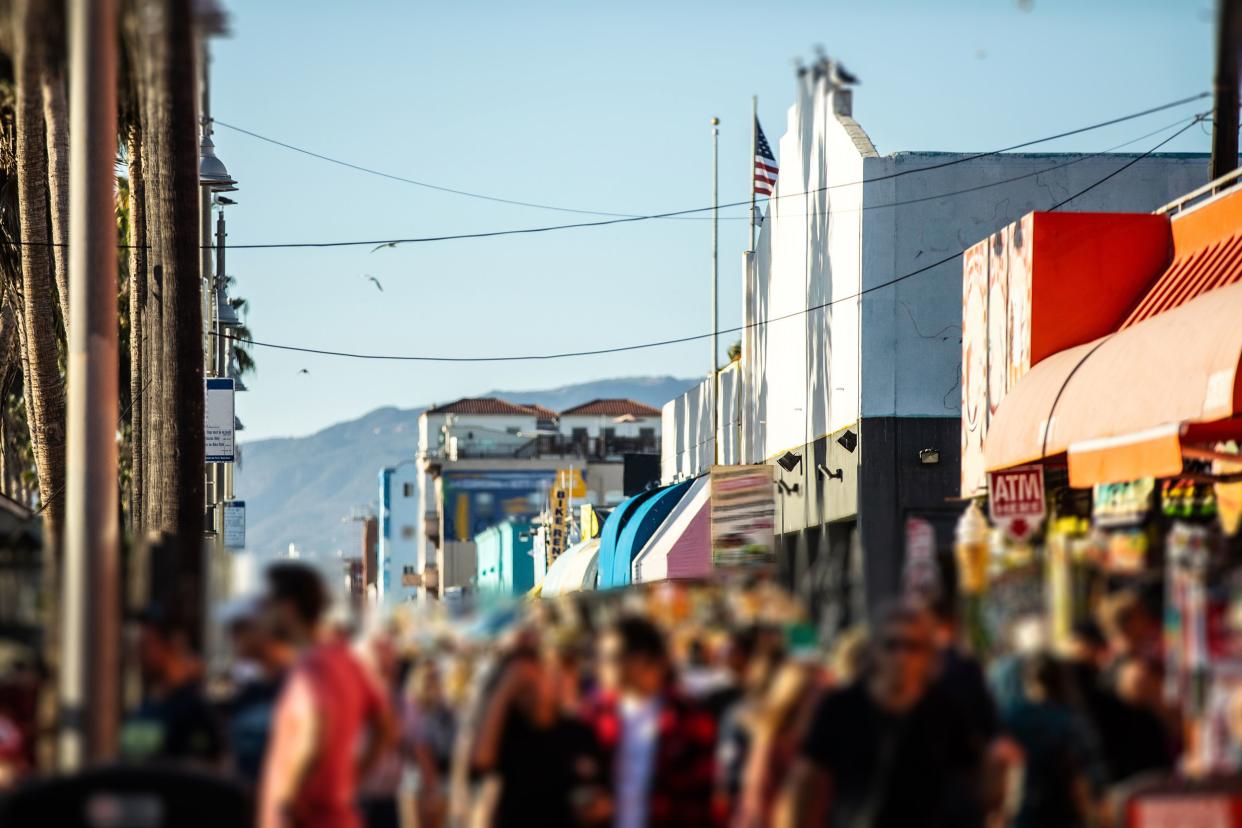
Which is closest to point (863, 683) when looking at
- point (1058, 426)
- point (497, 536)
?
point (1058, 426)

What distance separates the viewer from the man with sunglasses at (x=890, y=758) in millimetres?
7273

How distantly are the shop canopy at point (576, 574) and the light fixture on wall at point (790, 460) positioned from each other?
245 inches

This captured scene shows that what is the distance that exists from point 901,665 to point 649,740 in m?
1.00

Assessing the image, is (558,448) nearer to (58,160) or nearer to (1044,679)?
(58,160)

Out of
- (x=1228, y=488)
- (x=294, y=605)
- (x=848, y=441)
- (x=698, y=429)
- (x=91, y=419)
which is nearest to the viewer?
(x=294, y=605)

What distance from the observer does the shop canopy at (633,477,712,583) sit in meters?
32.2

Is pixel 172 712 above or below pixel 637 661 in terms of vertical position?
below

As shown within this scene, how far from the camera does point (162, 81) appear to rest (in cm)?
1645

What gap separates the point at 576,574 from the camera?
44062mm

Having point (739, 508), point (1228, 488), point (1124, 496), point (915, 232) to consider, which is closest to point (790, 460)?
point (915, 232)

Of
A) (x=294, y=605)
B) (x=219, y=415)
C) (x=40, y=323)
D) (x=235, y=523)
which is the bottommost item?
(x=235, y=523)

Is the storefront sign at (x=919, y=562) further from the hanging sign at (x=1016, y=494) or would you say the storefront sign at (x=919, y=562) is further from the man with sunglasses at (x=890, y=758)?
the hanging sign at (x=1016, y=494)

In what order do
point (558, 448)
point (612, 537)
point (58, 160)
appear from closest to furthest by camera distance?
point (58, 160) → point (612, 537) → point (558, 448)

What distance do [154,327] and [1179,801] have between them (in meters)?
14.5
